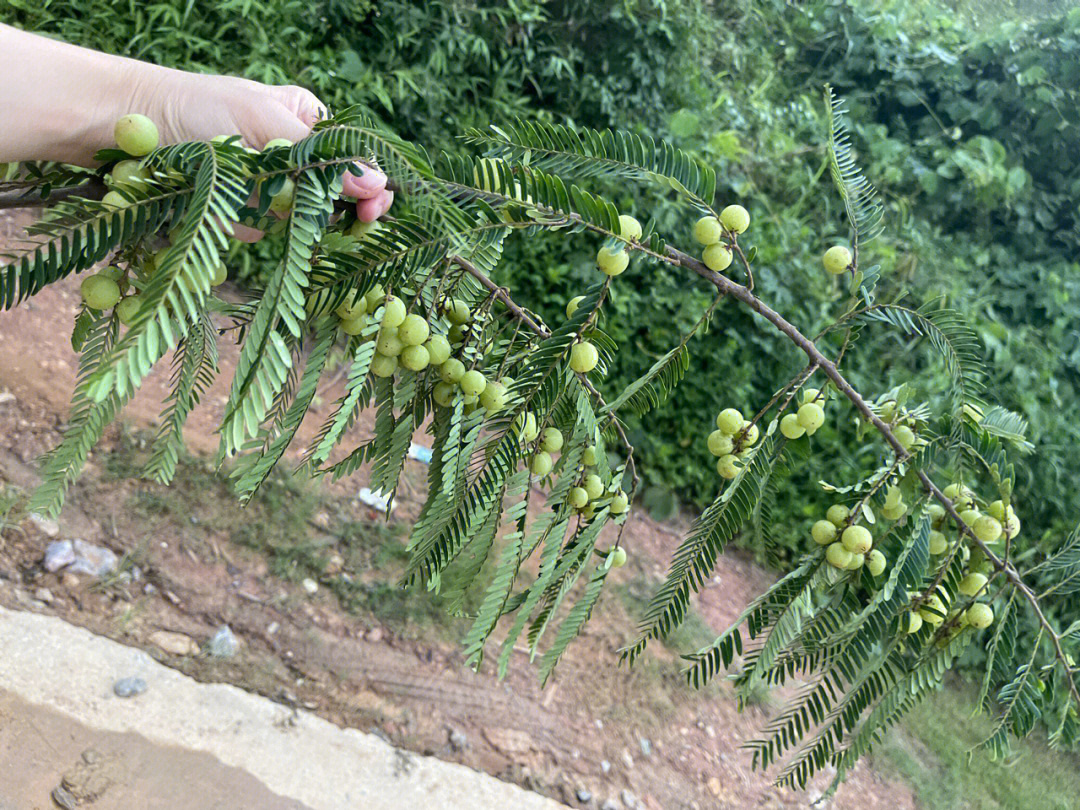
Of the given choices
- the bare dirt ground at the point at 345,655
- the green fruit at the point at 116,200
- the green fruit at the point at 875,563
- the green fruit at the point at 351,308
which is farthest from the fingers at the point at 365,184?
the bare dirt ground at the point at 345,655

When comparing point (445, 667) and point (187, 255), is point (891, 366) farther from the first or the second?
point (187, 255)

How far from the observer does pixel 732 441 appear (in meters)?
1.10

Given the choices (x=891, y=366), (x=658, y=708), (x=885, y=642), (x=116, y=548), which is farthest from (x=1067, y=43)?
(x=116, y=548)

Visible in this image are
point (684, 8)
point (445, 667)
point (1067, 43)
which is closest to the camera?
point (445, 667)

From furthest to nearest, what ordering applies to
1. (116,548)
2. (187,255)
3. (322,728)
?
(116,548)
(322,728)
(187,255)

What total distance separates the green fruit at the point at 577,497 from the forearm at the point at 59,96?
69 cm

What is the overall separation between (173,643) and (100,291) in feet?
4.63

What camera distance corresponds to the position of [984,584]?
113cm

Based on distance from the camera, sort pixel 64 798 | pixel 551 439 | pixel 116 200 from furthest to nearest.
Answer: pixel 64 798
pixel 551 439
pixel 116 200

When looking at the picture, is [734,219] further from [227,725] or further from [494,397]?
[227,725]

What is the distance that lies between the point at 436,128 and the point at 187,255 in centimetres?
276

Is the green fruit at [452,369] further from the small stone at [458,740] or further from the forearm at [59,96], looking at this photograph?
the small stone at [458,740]

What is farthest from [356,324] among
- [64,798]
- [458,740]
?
[458,740]

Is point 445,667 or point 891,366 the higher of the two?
point 891,366
